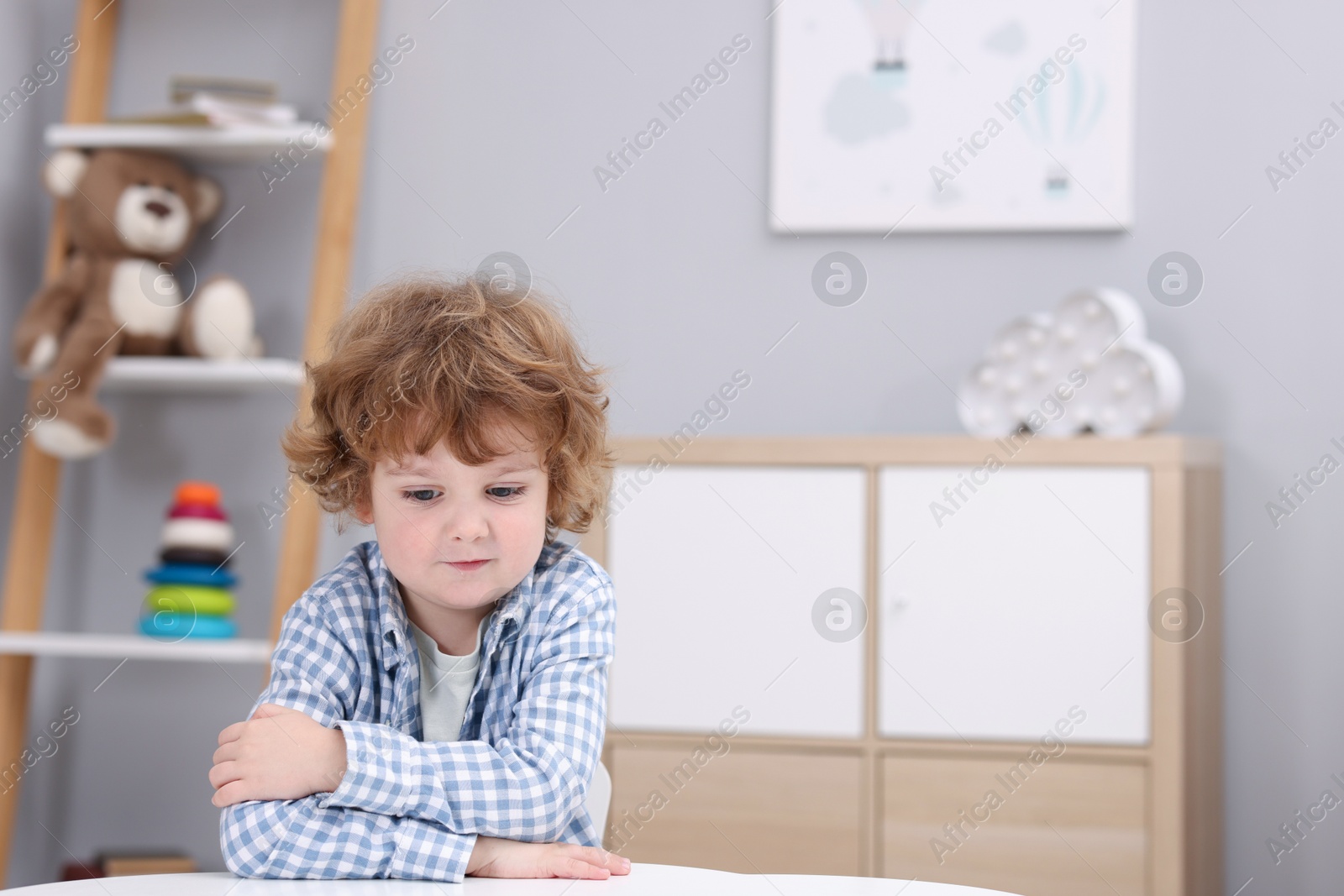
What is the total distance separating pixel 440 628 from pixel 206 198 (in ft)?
5.50

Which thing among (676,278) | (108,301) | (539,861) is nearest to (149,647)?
(108,301)

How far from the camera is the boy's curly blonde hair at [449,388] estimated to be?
89 cm

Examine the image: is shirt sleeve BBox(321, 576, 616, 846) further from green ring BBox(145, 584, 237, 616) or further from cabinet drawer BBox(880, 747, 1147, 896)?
green ring BBox(145, 584, 237, 616)

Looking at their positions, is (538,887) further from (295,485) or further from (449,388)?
(295,485)

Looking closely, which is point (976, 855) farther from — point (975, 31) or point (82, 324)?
point (82, 324)

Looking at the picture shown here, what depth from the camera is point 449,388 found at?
89 centimetres

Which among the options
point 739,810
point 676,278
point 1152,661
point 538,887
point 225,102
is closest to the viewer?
point 538,887

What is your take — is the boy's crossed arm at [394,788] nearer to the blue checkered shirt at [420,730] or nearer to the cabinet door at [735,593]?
the blue checkered shirt at [420,730]

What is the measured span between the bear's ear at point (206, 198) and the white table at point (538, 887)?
6.10ft

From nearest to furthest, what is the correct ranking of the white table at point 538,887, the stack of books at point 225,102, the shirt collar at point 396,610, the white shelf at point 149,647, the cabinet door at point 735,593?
the white table at point 538,887
the shirt collar at point 396,610
the cabinet door at point 735,593
the white shelf at point 149,647
the stack of books at point 225,102

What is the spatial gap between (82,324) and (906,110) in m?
1.50

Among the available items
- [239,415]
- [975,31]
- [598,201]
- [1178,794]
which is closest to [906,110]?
[975,31]

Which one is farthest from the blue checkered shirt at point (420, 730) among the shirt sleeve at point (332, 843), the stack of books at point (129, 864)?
the stack of books at point (129, 864)

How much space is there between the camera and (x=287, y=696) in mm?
904
